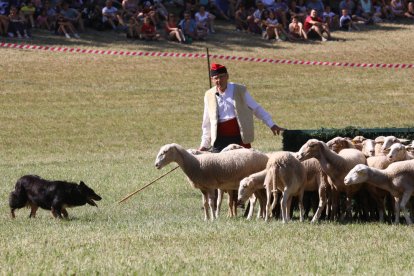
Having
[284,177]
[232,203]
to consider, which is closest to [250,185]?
[284,177]

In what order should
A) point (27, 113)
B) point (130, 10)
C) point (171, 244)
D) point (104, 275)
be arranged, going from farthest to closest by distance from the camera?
point (130, 10) → point (27, 113) → point (171, 244) → point (104, 275)

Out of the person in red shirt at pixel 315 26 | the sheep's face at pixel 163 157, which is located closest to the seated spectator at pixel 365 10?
the person in red shirt at pixel 315 26

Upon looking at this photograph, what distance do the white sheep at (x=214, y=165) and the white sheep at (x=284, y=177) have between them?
0.60 m

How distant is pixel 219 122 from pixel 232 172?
1316 millimetres

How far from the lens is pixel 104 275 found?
10734 mm

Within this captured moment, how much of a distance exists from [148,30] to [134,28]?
46 centimetres

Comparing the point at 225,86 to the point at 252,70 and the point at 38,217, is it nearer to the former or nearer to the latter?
the point at 38,217

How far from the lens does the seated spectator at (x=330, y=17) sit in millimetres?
41475

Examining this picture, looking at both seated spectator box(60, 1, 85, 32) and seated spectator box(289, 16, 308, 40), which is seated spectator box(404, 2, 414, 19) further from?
seated spectator box(60, 1, 85, 32)

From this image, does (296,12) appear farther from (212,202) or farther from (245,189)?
(245,189)

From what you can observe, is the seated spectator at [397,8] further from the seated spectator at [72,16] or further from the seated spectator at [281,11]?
the seated spectator at [72,16]

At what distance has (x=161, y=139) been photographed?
2953 cm

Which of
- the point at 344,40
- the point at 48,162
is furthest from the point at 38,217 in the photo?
the point at 344,40

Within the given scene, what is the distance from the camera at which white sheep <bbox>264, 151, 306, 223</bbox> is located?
1441 cm
